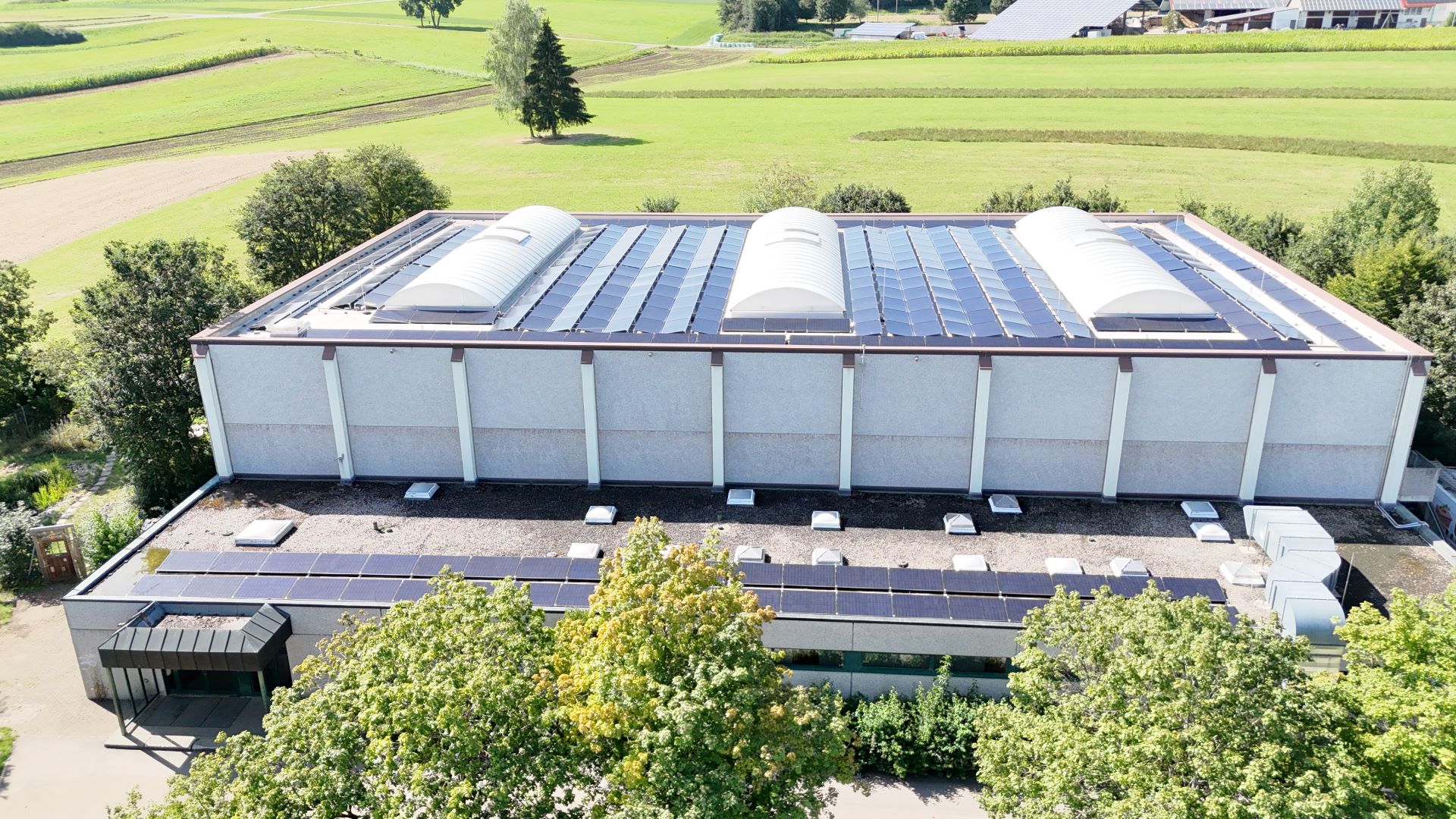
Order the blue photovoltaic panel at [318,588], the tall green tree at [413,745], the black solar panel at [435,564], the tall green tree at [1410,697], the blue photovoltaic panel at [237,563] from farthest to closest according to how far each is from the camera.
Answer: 1. the blue photovoltaic panel at [237,563]
2. the black solar panel at [435,564]
3. the blue photovoltaic panel at [318,588]
4. the tall green tree at [413,745]
5. the tall green tree at [1410,697]

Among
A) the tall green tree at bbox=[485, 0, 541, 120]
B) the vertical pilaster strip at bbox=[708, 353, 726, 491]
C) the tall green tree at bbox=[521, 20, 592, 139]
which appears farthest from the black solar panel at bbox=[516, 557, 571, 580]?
the tall green tree at bbox=[485, 0, 541, 120]

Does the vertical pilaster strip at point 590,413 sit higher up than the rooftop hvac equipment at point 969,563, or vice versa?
the vertical pilaster strip at point 590,413

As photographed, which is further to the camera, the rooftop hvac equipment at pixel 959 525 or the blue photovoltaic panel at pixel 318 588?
the rooftop hvac equipment at pixel 959 525

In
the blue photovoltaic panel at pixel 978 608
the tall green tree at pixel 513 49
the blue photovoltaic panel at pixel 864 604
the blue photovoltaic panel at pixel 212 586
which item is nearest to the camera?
the blue photovoltaic panel at pixel 978 608

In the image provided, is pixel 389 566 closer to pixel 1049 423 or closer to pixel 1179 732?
pixel 1049 423

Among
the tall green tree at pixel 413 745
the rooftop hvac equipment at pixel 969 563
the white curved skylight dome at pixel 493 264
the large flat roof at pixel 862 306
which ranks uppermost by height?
the white curved skylight dome at pixel 493 264

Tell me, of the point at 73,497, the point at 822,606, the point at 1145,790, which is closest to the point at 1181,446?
the point at 822,606

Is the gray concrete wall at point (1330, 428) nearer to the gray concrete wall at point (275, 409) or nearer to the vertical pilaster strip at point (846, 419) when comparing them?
the vertical pilaster strip at point (846, 419)

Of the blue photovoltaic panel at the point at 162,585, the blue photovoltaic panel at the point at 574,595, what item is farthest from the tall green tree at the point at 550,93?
the blue photovoltaic panel at the point at 574,595

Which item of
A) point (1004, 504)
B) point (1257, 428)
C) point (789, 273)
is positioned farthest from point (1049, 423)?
point (789, 273)
